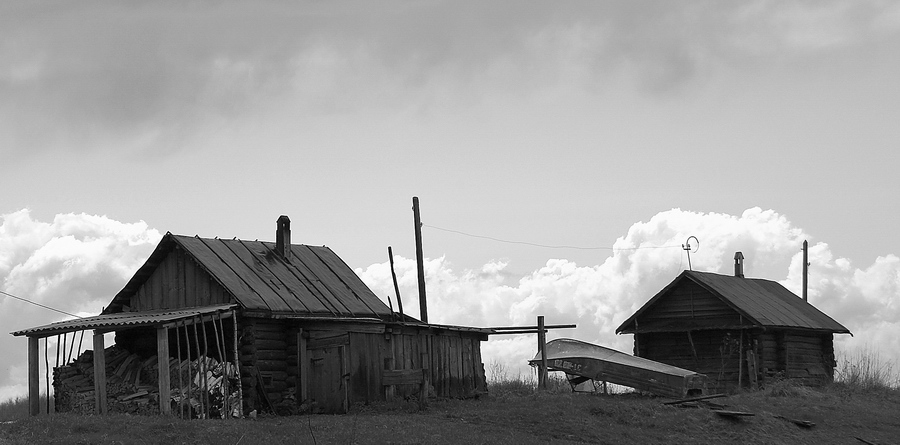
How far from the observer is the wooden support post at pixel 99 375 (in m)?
27.3

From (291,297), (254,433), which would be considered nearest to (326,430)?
(254,433)

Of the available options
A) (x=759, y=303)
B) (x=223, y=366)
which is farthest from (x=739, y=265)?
(x=223, y=366)

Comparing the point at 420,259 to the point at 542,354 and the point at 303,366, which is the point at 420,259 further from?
the point at 303,366

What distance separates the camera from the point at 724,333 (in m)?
41.9

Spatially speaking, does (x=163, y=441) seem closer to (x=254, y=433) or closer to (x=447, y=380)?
(x=254, y=433)

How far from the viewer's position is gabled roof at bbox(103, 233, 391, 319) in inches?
1195

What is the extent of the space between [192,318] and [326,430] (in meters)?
5.30

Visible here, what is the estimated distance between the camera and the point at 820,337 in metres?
47.8

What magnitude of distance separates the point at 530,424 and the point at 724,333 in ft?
56.7

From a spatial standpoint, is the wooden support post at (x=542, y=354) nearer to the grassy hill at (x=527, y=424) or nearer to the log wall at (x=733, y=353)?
the grassy hill at (x=527, y=424)

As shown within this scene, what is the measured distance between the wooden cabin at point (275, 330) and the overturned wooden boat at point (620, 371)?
12.2 feet

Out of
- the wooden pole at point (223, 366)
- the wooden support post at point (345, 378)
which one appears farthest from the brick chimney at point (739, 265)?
the wooden pole at point (223, 366)

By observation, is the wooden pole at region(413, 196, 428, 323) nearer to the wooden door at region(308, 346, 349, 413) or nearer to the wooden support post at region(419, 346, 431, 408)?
the wooden support post at region(419, 346, 431, 408)

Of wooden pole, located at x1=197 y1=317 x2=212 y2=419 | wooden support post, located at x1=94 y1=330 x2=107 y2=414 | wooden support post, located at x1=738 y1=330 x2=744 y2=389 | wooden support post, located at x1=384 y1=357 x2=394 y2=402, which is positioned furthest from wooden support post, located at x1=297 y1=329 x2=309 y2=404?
wooden support post, located at x1=738 y1=330 x2=744 y2=389
